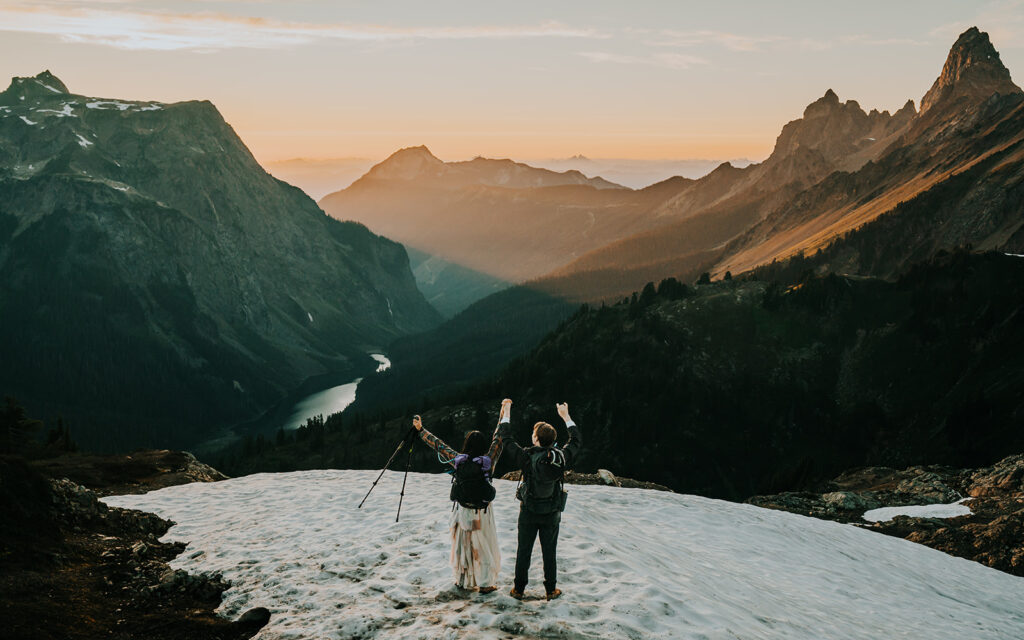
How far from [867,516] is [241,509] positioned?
115 feet

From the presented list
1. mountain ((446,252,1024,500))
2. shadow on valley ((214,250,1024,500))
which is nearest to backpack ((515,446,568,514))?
shadow on valley ((214,250,1024,500))

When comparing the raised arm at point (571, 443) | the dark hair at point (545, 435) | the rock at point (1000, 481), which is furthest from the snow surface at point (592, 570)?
the rock at point (1000, 481)

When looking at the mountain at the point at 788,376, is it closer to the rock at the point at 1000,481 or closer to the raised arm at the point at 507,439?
the rock at the point at 1000,481

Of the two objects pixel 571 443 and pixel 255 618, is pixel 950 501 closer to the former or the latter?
pixel 571 443

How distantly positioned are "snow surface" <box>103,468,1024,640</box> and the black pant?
532mm

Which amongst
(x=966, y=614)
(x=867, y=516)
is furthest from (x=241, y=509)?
(x=867, y=516)

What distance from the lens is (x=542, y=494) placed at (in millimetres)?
14203

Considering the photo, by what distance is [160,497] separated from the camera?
28297mm

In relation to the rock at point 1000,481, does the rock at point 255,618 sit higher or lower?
higher

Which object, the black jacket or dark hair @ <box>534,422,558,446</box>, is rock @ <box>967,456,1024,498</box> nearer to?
the black jacket

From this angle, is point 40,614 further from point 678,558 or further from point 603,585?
point 678,558

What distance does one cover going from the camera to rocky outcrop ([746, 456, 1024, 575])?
30859mm

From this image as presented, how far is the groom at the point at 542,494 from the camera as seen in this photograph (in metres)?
14.2

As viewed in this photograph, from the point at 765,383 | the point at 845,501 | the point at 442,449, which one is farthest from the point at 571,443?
the point at 765,383
